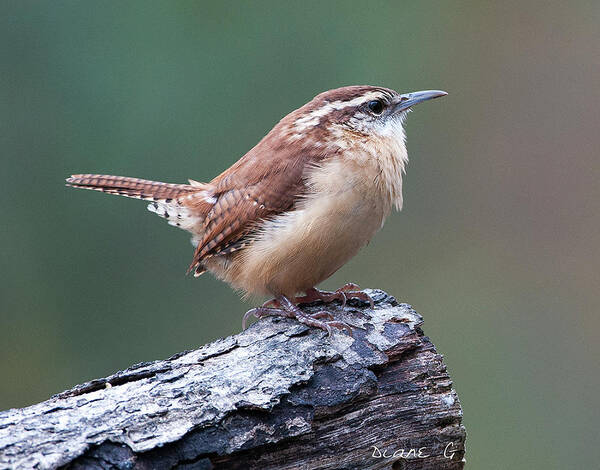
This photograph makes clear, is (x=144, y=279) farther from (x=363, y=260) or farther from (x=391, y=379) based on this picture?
(x=391, y=379)

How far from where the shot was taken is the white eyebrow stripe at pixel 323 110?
3.37 m

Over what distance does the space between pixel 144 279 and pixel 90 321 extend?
1.29 feet

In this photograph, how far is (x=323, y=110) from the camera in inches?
134

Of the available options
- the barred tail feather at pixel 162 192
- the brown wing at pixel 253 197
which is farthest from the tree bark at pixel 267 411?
the barred tail feather at pixel 162 192

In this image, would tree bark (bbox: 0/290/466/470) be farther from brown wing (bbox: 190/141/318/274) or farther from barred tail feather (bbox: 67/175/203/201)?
barred tail feather (bbox: 67/175/203/201)

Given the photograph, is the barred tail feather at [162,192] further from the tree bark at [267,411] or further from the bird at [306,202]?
the tree bark at [267,411]

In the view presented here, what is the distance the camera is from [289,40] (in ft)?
14.6

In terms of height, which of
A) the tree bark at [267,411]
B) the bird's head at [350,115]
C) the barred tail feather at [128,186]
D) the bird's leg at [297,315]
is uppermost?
the barred tail feather at [128,186]

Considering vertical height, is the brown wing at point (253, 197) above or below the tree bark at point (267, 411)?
above

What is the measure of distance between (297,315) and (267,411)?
0.68 meters

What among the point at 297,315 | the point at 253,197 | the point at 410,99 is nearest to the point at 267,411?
the point at 297,315

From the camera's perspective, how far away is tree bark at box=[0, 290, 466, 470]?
7.23 feet

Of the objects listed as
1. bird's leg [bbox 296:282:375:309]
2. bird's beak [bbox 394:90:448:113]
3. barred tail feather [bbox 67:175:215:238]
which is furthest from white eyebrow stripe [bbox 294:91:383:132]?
bird's leg [bbox 296:282:375:309]

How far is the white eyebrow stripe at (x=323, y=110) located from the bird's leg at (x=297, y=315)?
2.69 ft
